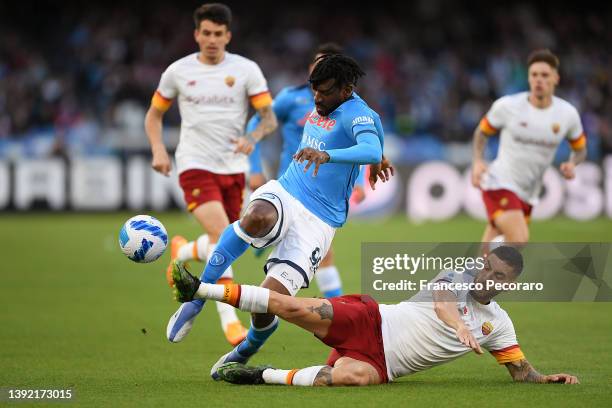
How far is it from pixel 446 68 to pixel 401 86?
160 cm

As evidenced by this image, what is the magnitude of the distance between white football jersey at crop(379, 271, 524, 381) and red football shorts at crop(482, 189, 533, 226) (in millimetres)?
4028

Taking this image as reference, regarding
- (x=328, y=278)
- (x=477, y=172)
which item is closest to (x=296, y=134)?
(x=328, y=278)

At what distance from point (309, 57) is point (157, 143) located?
19.4 meters

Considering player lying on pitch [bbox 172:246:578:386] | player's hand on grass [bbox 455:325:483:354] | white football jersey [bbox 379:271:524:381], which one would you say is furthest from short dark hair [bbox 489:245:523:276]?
player's hand on grass [bbox 455:325:483:354]

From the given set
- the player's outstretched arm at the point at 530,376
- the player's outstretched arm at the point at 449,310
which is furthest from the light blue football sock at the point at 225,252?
the player's outstretched arm at the point at 530,376

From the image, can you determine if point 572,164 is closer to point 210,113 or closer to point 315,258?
point 210,113

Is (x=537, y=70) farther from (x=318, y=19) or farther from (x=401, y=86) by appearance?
(x=318, y=19)

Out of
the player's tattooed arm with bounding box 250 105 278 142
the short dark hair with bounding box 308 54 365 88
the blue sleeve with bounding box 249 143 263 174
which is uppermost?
the short dark hair with bounding box 308 54 365 88

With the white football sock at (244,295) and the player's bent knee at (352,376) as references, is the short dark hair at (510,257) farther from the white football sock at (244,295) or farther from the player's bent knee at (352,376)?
the white football sock at (244,295)

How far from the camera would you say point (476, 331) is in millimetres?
6844

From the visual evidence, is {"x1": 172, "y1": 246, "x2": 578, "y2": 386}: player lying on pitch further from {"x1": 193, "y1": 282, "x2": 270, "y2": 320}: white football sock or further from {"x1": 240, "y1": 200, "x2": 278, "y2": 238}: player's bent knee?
{"x1": 240, "y1": 200, "x2": 278, "y2": 238}: player's bent knee

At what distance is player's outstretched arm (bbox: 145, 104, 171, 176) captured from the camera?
8.77 m

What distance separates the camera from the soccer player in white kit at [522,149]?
10.9 meters

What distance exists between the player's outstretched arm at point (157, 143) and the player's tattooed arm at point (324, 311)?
2.54 metres
